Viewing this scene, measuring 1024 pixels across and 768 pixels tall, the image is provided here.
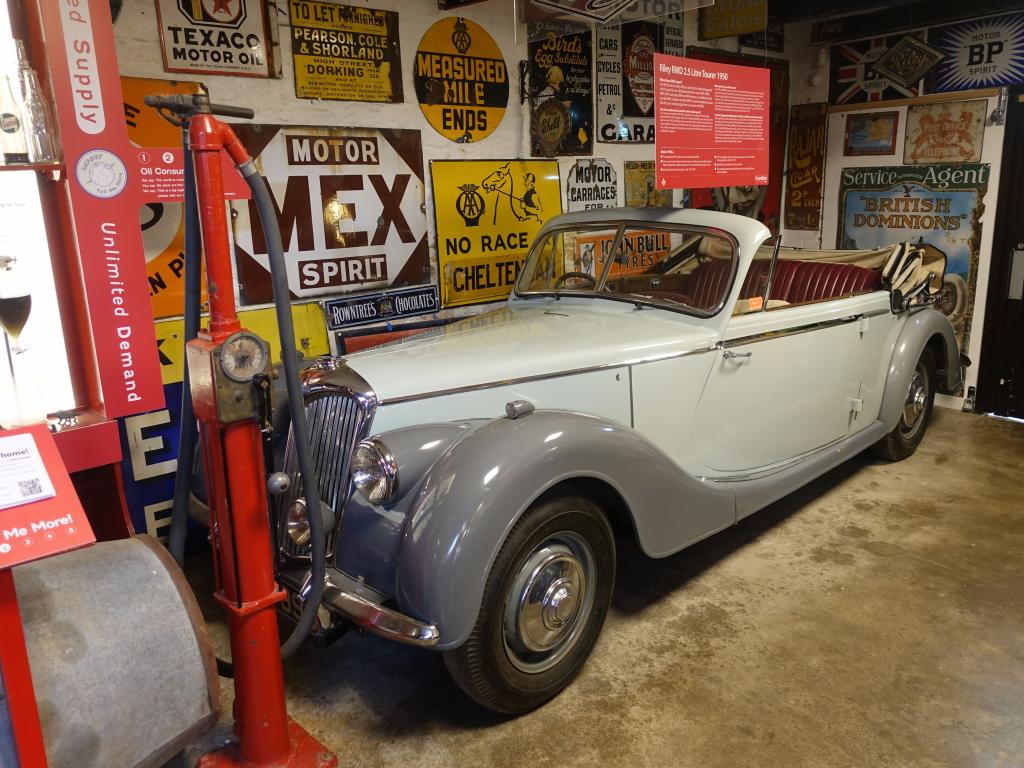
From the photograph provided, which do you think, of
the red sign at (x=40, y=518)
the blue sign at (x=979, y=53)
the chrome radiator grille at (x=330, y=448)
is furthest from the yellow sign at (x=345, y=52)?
the blue sign at (x=979, y=53)

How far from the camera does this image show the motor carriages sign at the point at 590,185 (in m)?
5.11

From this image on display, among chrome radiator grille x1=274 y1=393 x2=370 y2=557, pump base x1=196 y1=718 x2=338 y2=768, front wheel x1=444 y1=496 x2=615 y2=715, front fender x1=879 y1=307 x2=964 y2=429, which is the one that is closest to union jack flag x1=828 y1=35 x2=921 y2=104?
front fender x1=879 y1=307 x2=964 y2=429

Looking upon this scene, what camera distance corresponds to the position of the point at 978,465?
14.5 ft

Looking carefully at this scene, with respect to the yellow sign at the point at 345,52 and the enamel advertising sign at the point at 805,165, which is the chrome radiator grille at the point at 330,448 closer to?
the yellow sign at the point at 345,52

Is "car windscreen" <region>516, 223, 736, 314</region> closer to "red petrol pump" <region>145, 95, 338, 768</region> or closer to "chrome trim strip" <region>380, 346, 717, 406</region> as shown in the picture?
"chrome trim strip" <region>380, 346, 717, 406</region>

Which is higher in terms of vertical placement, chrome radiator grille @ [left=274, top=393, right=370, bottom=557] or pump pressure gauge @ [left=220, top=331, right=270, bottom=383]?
pump pressure gauge @ [left=220, top=331, right=270, bottom=383]

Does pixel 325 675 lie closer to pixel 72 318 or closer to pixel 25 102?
pixel 72 318

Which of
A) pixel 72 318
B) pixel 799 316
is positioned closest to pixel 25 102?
pixel 72 318

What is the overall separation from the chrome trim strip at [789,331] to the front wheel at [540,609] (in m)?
1.08

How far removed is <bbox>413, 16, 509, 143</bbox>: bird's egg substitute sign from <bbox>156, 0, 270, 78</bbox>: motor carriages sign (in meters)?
0.90

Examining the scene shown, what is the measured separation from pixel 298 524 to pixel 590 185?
3538 millimetres

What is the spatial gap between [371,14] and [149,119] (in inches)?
50.9

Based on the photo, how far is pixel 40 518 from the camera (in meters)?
1.34

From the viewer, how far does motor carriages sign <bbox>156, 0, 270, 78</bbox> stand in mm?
3295
